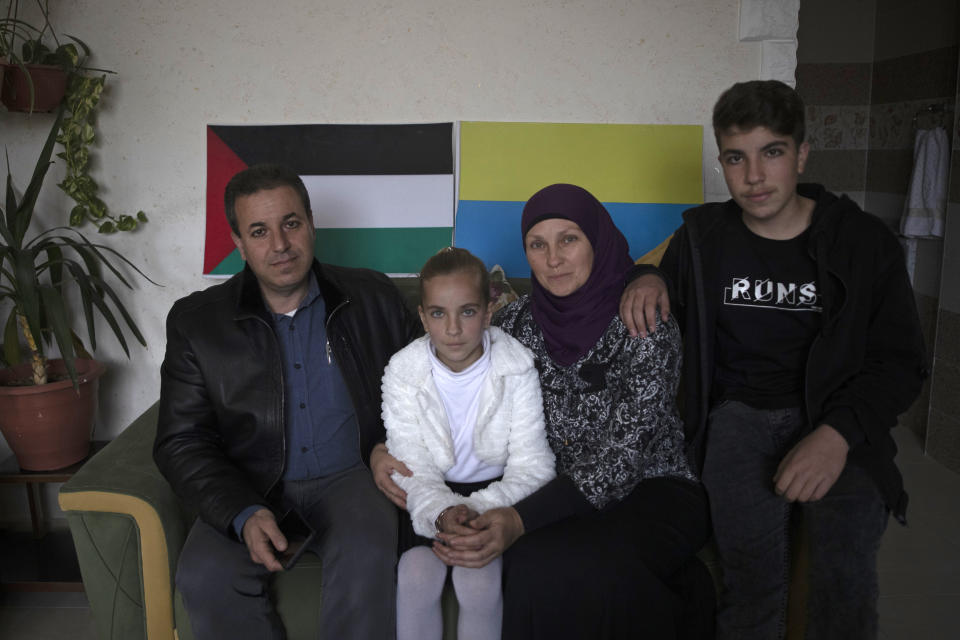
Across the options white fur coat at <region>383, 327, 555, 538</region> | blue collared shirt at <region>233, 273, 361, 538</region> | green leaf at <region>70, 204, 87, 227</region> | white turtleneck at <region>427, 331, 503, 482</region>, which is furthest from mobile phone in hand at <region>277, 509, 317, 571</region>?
green leaf at <region>70, 204, 87, 227</region>

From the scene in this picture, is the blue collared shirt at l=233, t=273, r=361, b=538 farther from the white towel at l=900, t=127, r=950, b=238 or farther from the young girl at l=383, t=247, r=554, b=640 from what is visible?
the white towel at l=900, t=127, r=950, b=238

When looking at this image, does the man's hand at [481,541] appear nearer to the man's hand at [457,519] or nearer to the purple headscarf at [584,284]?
the man's hand at [457,519]

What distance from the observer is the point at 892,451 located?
177cm

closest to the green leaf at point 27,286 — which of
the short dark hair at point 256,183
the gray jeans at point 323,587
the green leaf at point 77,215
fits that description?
the green leaf at point 77,215

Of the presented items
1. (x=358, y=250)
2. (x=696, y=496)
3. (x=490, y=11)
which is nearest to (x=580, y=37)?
(x=490, y=11)

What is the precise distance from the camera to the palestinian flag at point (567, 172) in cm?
270

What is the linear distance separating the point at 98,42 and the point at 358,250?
119cm

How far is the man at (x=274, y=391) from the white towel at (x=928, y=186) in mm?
3107

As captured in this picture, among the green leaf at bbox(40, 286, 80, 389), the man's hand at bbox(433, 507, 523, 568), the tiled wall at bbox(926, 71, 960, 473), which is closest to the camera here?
the man's hand at bbox(433, 507, 523, 568)

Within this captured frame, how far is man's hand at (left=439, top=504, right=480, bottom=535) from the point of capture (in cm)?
158

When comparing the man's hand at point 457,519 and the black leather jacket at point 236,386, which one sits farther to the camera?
Answer: the black leather jacket at point 236,386

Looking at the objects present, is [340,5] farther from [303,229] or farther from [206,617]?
[206,617]

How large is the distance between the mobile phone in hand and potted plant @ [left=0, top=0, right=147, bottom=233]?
1.45 metres

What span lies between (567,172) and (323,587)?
1701 millimetres
